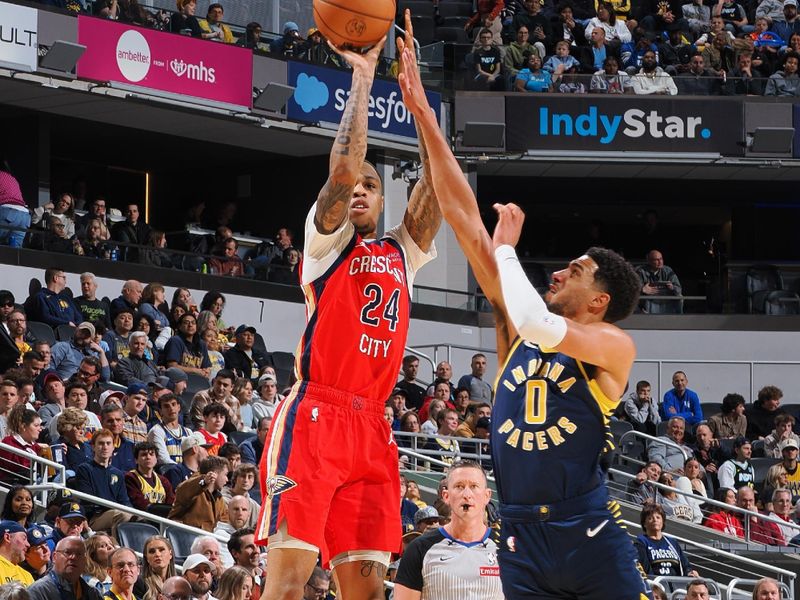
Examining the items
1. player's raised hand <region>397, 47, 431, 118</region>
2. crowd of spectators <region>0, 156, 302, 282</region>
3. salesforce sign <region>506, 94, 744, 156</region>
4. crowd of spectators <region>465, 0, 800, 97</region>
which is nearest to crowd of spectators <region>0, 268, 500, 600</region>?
crowd of spectators <region>0, 156, 302, 282</region>

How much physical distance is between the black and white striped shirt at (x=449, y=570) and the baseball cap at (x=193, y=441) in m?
5.44

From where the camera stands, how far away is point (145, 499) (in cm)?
1149

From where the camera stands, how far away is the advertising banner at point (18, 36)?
59.4ft

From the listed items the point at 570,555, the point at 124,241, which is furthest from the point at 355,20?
the point at 124,241

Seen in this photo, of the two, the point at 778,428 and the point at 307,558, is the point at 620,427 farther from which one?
the point at 307,558

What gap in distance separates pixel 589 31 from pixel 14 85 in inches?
373

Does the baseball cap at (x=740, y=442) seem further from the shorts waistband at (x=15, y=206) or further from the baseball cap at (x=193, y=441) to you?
the shorts waistband at (x=15, y=206)

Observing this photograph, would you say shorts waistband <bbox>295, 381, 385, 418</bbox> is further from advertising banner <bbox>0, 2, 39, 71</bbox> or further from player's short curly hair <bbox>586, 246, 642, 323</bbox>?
advertising banner <bbox>0, 2, 39, 71</bbox>

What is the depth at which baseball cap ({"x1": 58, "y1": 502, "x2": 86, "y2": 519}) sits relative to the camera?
10.0 metres

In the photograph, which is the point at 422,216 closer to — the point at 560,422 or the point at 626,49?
the point at 560,422

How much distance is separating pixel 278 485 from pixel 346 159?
1.37 m

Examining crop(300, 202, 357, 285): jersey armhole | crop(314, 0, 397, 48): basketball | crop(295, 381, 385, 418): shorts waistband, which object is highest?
crop(314, 0, 397, 48): basketball

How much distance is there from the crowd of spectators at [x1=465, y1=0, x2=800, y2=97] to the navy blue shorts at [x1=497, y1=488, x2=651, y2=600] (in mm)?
17959

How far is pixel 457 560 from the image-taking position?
7.23 meters
